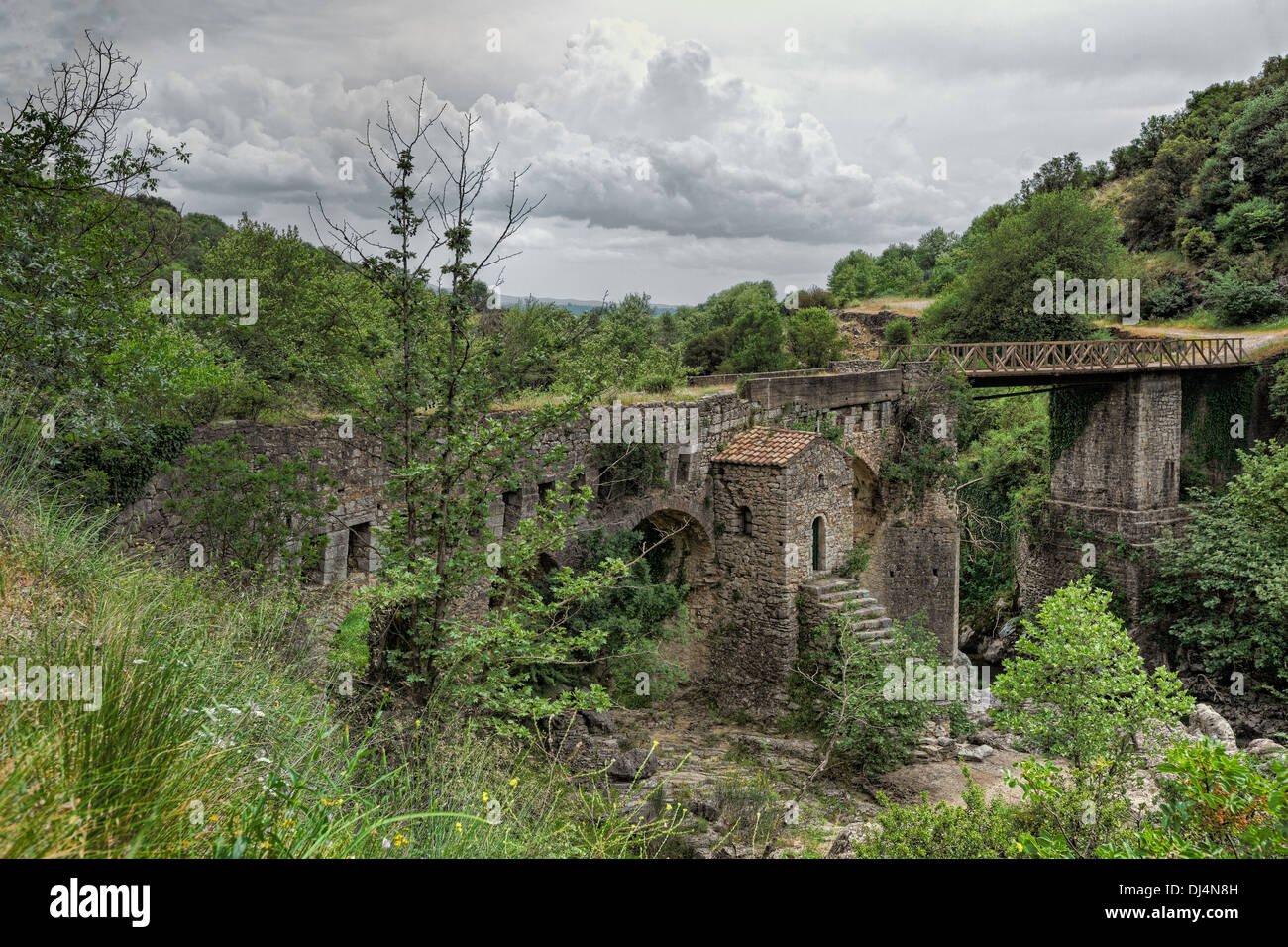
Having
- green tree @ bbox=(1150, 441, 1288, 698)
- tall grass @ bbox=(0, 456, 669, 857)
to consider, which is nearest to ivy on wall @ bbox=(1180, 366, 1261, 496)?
green tree @ bbox=(1150, 441, 1288, 698)

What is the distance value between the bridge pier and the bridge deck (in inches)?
22.9

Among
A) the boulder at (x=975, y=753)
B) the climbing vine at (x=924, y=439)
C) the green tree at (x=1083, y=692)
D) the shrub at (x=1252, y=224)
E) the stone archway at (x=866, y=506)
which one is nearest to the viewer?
the green tree at (x=1083, y=692)

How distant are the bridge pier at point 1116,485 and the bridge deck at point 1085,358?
581mm

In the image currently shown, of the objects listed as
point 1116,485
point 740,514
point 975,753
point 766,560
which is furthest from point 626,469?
point 1116,485

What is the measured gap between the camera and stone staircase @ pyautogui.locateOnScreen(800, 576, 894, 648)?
45.9ft

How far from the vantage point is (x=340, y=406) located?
836cm

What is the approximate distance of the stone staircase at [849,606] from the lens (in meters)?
14.0

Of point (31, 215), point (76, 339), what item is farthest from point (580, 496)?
point (31, 215)

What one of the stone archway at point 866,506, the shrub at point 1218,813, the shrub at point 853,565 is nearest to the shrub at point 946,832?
the shrub at point 1218,813

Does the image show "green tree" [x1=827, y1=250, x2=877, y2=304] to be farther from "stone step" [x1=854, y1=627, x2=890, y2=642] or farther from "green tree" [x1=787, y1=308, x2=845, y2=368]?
"stone step" [x1=854, y1=627, x2=890, y2=642]

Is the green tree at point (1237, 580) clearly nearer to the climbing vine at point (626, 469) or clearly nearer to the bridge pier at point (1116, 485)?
the bridge pier at point (1116, 485)

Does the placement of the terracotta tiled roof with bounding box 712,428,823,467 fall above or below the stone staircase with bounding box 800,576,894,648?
above

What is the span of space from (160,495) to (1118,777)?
9.85m

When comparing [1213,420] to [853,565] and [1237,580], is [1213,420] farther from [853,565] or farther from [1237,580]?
[853,565]
